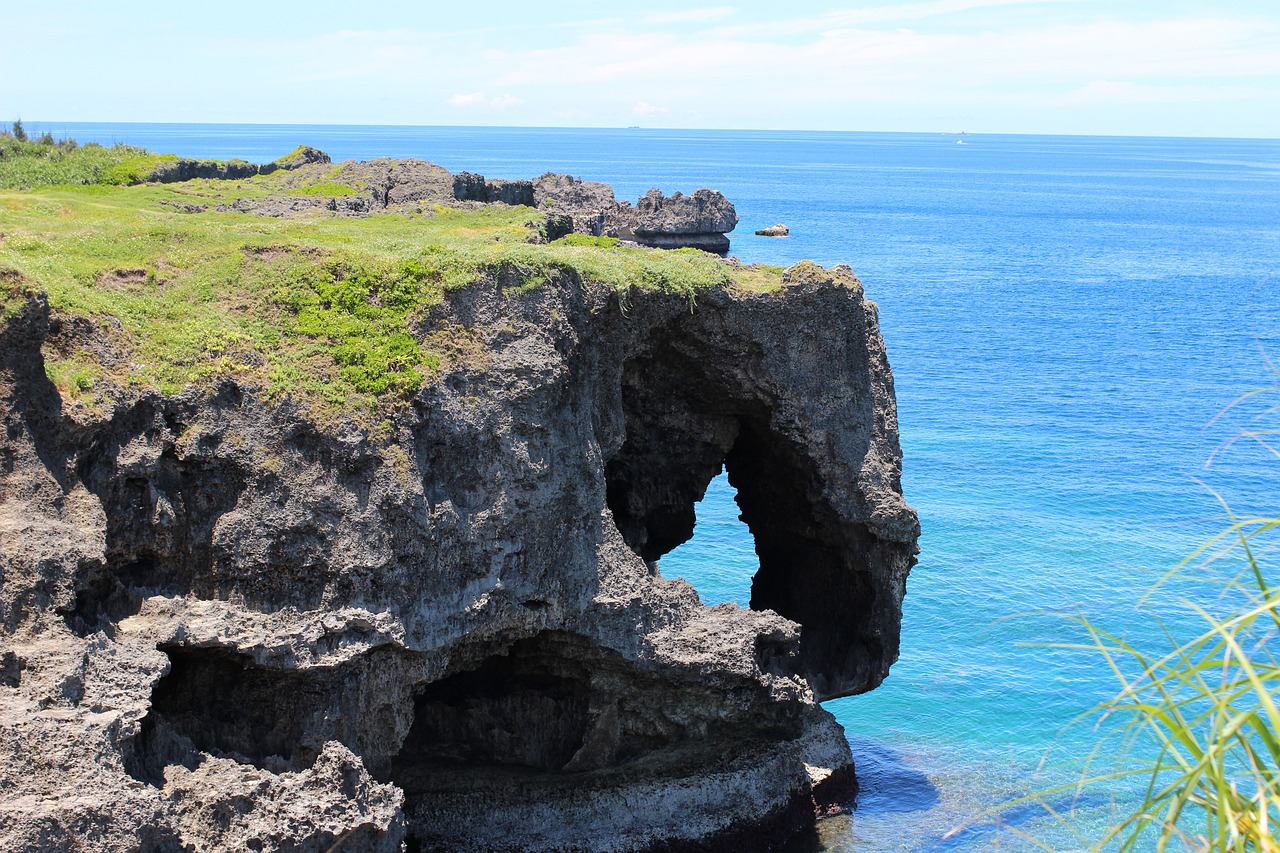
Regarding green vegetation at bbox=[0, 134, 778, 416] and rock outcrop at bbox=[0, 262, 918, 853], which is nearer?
rock outcrop at bbox=[0, 262, 918, 853]

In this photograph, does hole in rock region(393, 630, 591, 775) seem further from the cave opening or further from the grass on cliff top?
the grass on cliff top

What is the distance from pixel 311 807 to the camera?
19.0 metres

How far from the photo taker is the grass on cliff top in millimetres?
19625

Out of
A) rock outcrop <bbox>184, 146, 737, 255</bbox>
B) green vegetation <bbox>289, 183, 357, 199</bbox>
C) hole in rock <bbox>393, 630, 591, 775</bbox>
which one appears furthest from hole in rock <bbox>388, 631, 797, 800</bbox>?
green vegetation <bbox>289, 183, 357, 199</bbox>

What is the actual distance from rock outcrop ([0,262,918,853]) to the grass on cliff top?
0.38 meters

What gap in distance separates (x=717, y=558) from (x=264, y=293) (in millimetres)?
25918

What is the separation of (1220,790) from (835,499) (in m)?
22.1

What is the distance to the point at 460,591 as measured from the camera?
21281 mm

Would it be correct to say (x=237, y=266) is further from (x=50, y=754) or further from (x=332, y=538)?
(x=50, y=754)

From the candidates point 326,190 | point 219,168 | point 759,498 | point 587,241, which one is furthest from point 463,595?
point 219,168

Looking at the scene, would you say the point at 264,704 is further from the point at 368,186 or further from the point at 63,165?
the point at 63,165

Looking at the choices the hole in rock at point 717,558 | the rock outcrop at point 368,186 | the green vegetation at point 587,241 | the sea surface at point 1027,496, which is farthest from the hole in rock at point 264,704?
the hole in rock at point 717,558

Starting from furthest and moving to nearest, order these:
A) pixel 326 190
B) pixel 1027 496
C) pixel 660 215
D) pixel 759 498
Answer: pixel 660 215 → pixel 1027 496 → pixel 326 190 → pixel 759 498

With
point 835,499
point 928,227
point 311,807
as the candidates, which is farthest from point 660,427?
point 928,227
